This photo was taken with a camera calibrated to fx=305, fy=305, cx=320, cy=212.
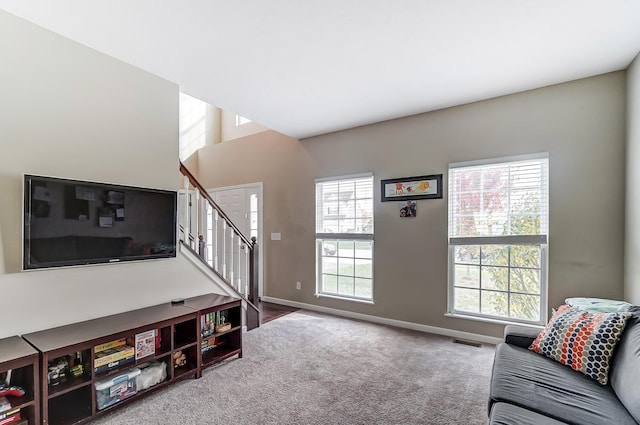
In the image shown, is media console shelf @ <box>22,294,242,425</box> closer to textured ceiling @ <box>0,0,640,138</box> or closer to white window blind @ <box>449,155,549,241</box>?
textured ceiling @ <box>0,0,640,138</box>

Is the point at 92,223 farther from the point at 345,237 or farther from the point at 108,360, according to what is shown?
the point at 345,237

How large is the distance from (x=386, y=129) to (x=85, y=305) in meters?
3.51

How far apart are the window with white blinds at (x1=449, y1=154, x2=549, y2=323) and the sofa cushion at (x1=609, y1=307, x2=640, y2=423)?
50.3 inches

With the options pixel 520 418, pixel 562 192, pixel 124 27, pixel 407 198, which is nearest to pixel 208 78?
pixel 124 27

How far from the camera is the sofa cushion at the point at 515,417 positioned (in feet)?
4.45

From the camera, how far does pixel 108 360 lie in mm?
2055

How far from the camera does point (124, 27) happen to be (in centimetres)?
209

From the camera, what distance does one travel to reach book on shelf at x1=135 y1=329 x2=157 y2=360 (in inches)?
87.6

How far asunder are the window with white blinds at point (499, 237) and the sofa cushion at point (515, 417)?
191cm

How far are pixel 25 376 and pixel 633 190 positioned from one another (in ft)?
14.6

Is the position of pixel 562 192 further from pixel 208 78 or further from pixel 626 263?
pixel 208 78

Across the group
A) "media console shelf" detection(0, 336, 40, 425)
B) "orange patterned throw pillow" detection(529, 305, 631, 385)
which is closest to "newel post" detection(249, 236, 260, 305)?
"media console shelf" detection(0, 336, 40, 425)

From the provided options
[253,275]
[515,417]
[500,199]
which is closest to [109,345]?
[253,275]

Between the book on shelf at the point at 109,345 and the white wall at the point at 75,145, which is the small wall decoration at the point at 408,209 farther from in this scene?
the book on shelf at the point at 109,345
